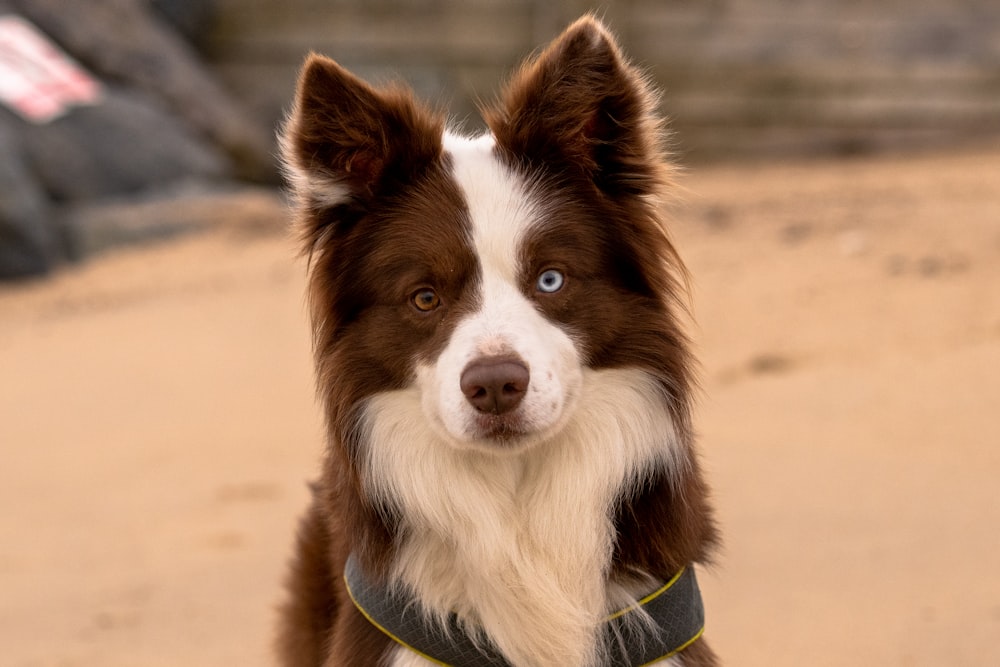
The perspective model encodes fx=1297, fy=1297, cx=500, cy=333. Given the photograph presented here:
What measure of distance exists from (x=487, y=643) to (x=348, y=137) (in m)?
1.41

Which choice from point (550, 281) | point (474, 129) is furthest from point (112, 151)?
point (550, 281)

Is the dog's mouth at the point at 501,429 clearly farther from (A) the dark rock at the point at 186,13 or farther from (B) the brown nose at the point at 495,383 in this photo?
(A) the dark rock at the point at 186,13

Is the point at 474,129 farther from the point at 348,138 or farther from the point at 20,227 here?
the point at 20,227

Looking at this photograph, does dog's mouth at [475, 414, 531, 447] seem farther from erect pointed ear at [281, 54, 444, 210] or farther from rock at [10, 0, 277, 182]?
rock at [10, 0, 277, 182]

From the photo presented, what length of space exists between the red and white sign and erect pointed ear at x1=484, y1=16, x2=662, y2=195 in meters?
10.8

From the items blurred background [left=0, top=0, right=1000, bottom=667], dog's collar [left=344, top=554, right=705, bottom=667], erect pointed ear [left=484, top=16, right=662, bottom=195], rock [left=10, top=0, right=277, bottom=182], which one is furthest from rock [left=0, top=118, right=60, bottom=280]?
dog's collar [left=344, top=554, right=705, bottom=667]

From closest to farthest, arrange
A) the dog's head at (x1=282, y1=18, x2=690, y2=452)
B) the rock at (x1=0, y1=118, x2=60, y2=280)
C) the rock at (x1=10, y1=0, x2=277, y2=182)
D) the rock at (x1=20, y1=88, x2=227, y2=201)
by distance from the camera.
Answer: the dog's head at (x1=282, y1=18, x2=690, y2=452)
the rock at (x1=0, y1=118, x2=60, y2=280)
the rock at (x1=20, y1=88, x2=227, y2=201)
the rock at (x1=10, y1=0, x2=277, y2=182)

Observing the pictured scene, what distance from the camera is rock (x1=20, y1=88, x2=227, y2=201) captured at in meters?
13.0

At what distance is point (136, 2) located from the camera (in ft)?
49.1

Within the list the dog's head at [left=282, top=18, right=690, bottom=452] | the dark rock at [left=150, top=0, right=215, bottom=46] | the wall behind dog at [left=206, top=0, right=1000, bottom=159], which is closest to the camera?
the dog's head at [left=282, top=18, right=690, bottom=452]

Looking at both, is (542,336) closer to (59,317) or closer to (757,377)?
(757,377)

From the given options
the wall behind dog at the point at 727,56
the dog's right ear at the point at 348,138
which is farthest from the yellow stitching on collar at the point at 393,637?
the wall behind dog at the point at 727,56

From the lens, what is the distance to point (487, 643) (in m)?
3.45

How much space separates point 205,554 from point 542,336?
3459 millimetres
